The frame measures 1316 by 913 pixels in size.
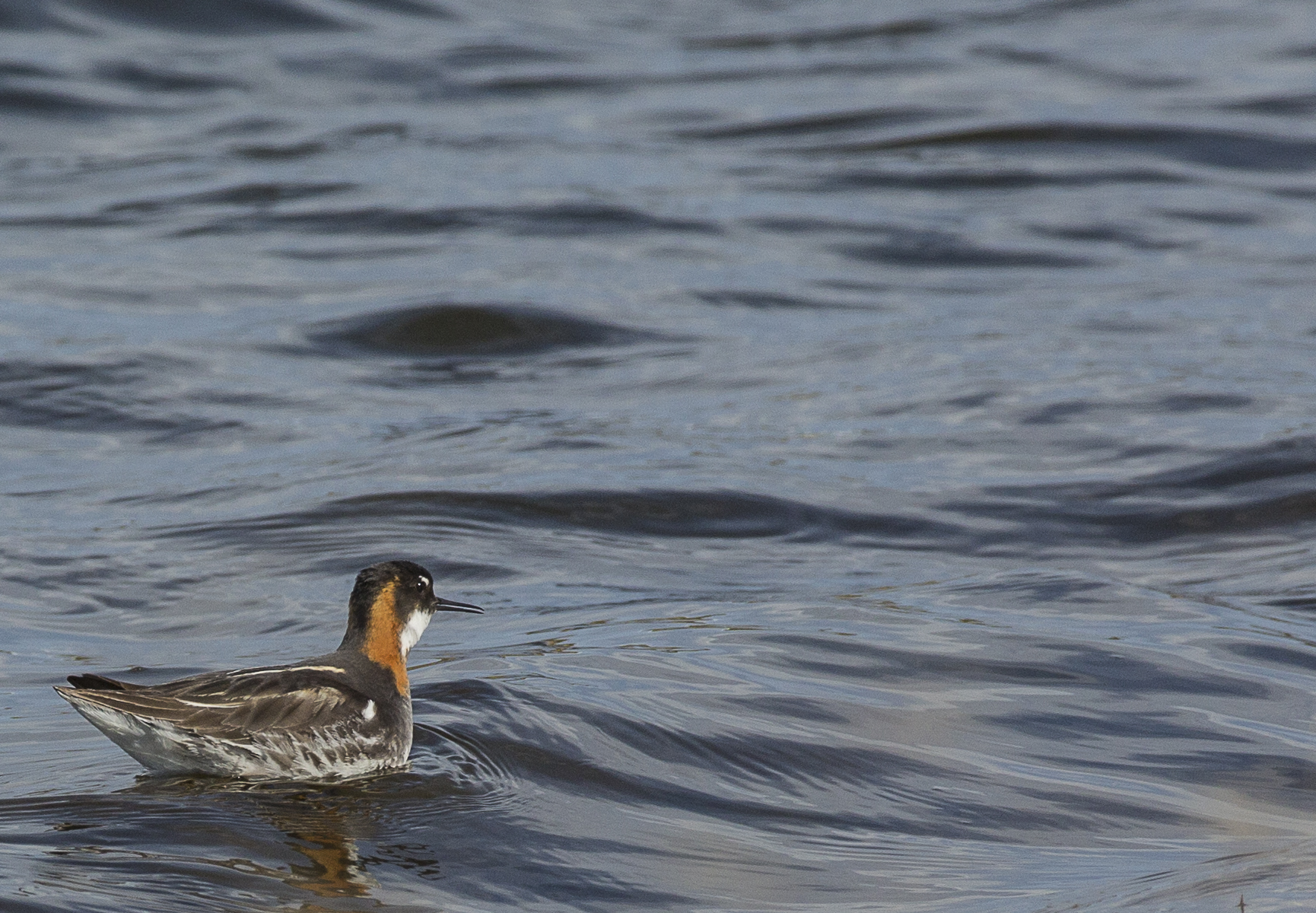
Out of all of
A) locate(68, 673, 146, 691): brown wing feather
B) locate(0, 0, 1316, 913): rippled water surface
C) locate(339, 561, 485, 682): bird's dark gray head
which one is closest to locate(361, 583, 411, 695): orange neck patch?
locate(339, 561, 485, 682): bird's dark gray head

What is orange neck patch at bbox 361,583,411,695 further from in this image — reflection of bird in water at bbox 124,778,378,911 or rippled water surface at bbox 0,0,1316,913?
reflection of bird in water at bbox 124,778,378,911

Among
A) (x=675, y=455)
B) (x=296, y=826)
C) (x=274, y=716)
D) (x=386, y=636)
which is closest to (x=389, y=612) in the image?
(x=386, y=636)

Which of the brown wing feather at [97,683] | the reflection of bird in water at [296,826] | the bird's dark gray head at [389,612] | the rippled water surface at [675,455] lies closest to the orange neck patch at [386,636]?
the bird's dark gray head at [389,612]

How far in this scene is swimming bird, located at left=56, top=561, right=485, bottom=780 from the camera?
6602 millimetres

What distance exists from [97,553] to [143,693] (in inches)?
175

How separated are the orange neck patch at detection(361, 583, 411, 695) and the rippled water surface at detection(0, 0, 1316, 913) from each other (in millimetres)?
350

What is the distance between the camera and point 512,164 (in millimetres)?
23500

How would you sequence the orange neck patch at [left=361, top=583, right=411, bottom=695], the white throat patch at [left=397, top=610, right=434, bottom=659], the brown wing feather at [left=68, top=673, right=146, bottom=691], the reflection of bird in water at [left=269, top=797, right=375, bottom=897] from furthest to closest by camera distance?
the white throat patch at [left=397, top=610, right=434, bottom=659]
the orange neck patch at [left=361, top=583, right=411, bottom=695]
the brown wing feather at [left=68, top=673, right=146, bottom=691]
the reflection of bird in water at [left=269, top=797, right=375, bottom=897]

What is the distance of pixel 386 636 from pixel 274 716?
0.84 meters

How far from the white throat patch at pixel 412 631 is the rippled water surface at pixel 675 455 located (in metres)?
0.36

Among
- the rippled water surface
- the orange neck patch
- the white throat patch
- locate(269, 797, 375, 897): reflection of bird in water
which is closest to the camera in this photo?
locate(269, 797, 375, 897): reflection of bird in water

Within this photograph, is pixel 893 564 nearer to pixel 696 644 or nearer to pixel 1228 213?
pixel 696 644

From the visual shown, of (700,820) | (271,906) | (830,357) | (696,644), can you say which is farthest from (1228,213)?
(271,906)

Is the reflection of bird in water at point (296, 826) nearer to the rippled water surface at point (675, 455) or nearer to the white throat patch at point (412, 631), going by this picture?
the rippled water surface at point (675, 455)
